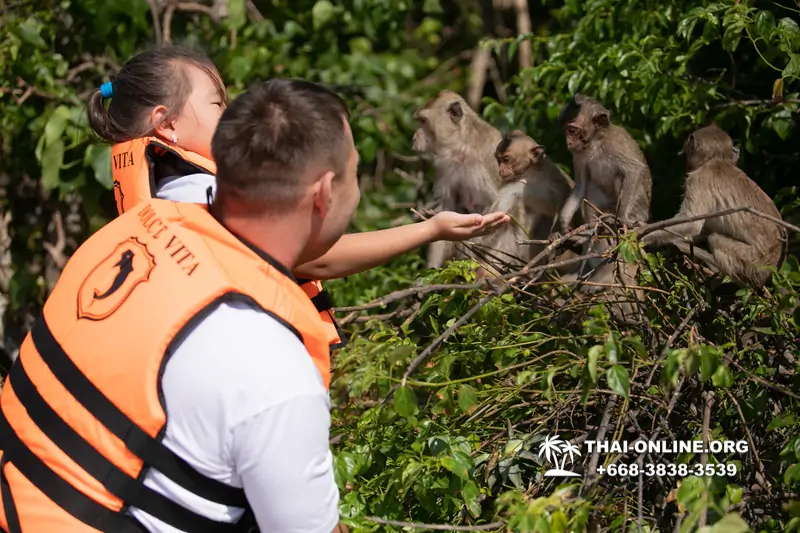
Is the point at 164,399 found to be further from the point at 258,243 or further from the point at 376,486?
the point at 376,486

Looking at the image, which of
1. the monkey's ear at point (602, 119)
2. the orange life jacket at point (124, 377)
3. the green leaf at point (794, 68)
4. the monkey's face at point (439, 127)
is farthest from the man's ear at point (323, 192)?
the monkey's face at point (439, 127)

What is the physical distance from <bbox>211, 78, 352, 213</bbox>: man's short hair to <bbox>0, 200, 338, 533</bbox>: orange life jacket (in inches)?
4.3

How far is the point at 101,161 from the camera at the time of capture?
547cm

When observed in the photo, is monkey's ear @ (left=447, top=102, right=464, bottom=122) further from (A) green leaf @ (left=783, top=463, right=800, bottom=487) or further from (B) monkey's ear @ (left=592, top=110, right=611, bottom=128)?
(A) green leaf @ (left=783, top=463, right=800, bottom=487)

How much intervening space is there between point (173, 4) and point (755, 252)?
4162mm

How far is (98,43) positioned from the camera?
6.17 metres

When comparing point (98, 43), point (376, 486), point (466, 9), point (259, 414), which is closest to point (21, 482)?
point (259, 414)

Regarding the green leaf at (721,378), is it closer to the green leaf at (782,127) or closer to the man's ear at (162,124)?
the man's ear at (162,124)

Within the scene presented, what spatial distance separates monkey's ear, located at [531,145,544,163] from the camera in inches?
180

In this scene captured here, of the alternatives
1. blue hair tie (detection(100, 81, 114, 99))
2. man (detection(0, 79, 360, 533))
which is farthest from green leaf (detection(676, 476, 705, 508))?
blue hair tie (detection(100, 81, 114, 99))

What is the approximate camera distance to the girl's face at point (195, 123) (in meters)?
2.79

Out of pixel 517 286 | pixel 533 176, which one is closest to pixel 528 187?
pixel 533 176

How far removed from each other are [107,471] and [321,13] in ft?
17.1

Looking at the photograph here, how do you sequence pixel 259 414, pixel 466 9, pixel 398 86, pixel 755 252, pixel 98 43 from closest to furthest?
pixel 259 414
pixel 755 252
pixel 98 43
pixel 398 86
pixel 466 9
